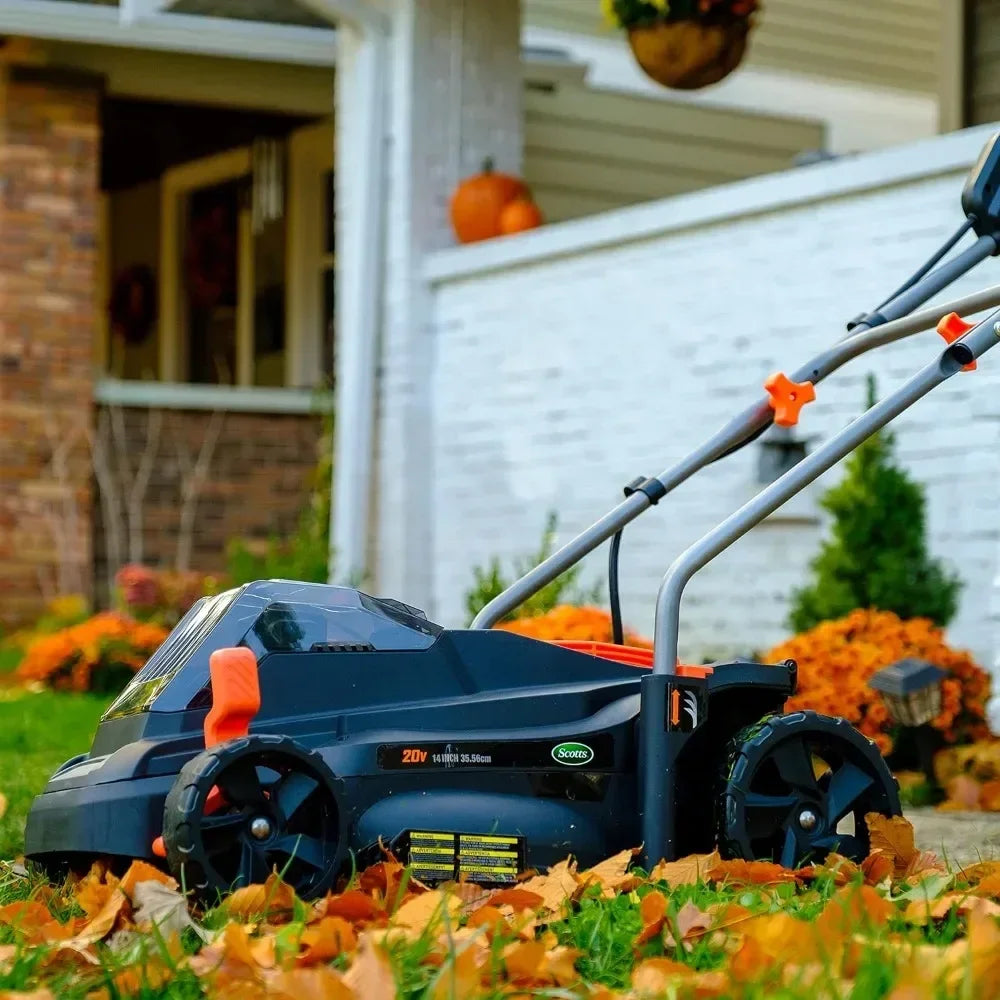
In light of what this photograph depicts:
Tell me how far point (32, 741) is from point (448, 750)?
3015 mm

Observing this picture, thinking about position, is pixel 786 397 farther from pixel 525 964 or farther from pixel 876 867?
pixel 525 964

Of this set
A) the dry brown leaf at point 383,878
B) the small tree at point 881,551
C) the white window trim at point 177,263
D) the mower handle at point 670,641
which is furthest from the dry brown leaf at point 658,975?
the white window trim at point 177,263

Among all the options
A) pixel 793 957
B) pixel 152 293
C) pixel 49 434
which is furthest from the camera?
pixel 152 293

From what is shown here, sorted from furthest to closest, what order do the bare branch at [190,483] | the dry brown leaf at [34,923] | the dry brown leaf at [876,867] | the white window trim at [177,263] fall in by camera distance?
the white window trim at [177,263], the bare branch at [190,483], the dry brown leaf at [876,867], the dry brown leaf at [34,923]

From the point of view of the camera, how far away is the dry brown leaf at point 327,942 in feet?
7.96

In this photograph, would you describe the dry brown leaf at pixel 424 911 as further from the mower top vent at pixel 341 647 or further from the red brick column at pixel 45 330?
the red brick column at pixel 45 330

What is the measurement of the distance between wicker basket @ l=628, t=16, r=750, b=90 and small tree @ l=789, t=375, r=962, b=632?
209 centimetres

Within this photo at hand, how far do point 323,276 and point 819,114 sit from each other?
314cm

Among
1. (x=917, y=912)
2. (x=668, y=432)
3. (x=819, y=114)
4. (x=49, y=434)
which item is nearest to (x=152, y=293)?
(x=49, y=434)

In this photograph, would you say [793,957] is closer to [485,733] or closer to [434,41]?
[485,733]

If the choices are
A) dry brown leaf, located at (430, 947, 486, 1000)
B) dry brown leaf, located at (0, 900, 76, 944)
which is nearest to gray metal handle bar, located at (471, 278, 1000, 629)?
dry brown leaf, located at (0, 900, 76, 944)

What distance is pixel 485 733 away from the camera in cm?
307

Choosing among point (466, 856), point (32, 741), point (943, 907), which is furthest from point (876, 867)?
point (32, 741)

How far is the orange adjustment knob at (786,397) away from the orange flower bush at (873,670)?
62.9 inches
